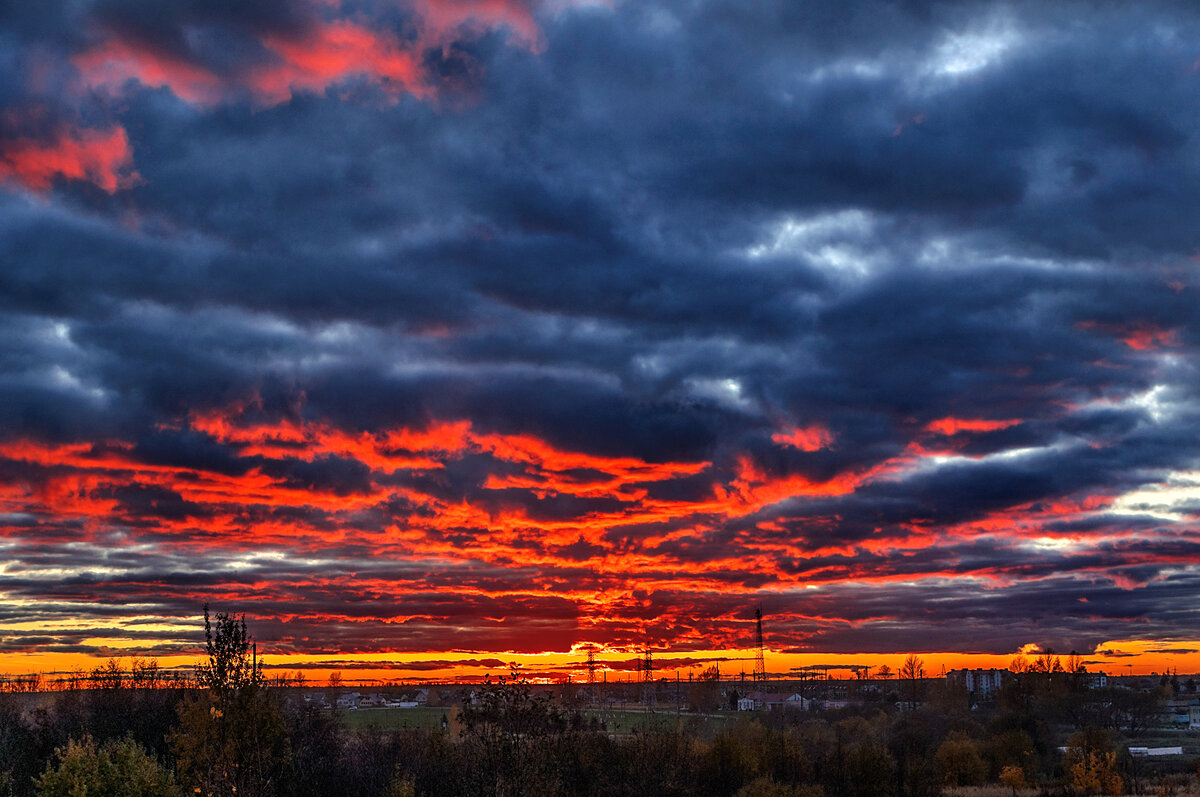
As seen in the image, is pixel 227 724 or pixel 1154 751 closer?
pixel 227 724

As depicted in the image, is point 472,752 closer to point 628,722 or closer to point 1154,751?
point 1154,751

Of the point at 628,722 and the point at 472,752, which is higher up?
the point at 472,752

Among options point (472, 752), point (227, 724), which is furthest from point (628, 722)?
point (227, 724)

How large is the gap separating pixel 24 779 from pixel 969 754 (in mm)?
74956

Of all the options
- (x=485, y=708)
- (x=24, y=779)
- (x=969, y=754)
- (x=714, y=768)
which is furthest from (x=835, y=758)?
(x=24, y=779)

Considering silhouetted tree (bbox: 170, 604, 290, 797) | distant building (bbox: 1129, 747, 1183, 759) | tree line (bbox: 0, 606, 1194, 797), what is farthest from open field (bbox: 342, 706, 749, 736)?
distant building (bbox: 1129, 747, 1183, 759)

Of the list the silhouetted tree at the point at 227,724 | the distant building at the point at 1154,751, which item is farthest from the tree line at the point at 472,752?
the distant building at the point at 1154,751

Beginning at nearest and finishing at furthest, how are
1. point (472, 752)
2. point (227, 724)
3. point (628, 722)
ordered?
point (227, 724) → point (472, 752) → point (628, 722)

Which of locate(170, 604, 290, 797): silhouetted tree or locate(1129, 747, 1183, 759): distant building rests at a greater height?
locate(170, 604, 290, 797): silhouetted tree

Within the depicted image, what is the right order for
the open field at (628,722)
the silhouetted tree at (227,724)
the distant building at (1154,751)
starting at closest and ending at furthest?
the silhouetted tree at (227,724) → the open field at (628,722) → the distant building at (1154,751)

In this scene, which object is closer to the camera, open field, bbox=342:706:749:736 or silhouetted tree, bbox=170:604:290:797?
silhouetted tree, bbox=170:604:290:797

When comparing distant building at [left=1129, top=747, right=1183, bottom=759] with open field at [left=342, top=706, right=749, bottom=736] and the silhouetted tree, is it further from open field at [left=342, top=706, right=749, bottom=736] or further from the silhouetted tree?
the silhouetted tree

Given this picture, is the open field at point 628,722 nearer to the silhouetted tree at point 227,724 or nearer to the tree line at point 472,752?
the tree line at point 472,752

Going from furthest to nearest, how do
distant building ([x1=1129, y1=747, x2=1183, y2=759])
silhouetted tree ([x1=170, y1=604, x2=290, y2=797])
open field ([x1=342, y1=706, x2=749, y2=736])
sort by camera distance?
distant building ([x1=1129, y1=747, x2=1183, y2=759]) < open field ([x1=342, y1=706, x2=749, y2=736]) < silhouetted tree ([x1=170, y1=604, x2=290, y2=797])
